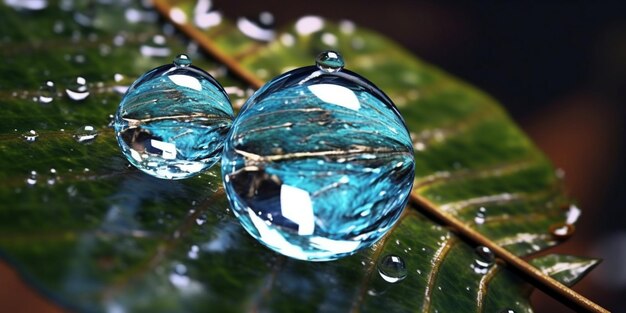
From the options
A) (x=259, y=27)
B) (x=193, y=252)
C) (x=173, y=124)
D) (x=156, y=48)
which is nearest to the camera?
(x=193, y=252)

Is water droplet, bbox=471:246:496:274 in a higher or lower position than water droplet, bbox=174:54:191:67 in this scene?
higher

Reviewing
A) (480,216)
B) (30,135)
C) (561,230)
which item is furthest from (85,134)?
(561,230)

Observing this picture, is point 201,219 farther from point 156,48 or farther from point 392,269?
point 156,48

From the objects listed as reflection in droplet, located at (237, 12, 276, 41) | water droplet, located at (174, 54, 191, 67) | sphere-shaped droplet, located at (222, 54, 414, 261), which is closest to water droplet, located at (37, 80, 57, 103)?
water droplet, located at (174, 54, 191, 67)

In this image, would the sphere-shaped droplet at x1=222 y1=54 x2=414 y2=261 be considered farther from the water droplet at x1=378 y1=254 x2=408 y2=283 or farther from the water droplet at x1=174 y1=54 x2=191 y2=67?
the water droplet at x1=174 y1=54 x2=191 y2=67

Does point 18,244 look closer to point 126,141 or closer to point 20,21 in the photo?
point 126,141

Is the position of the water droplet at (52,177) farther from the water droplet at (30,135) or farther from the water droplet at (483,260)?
the water droplet at (483,260)
